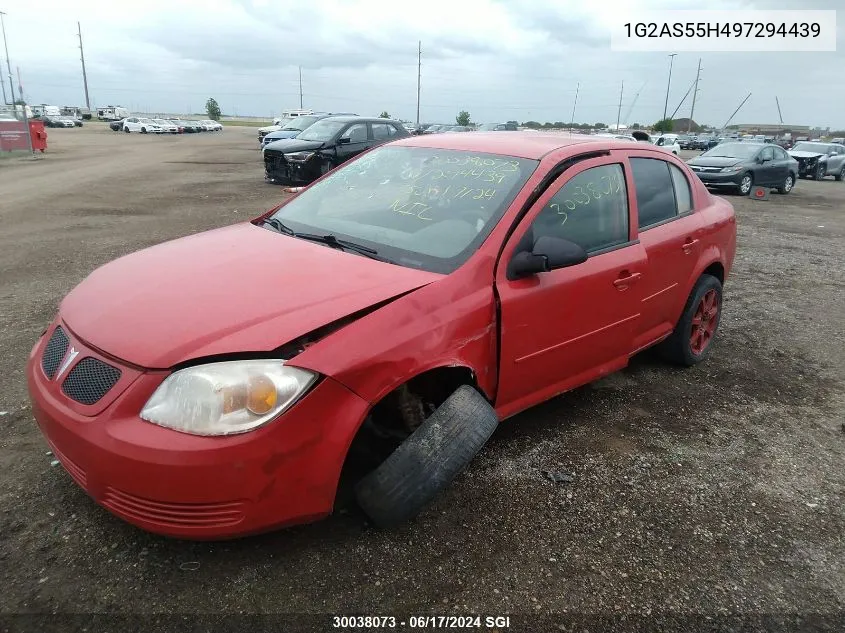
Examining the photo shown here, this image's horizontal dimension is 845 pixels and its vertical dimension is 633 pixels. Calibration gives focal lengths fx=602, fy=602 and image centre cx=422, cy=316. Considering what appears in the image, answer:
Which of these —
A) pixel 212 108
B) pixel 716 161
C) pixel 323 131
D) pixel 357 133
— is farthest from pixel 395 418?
pixel 212 108

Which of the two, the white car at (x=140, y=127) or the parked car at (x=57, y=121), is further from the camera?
the parked car at (x=57, y=121)

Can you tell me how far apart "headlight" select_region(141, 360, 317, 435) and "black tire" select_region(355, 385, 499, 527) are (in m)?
0.51

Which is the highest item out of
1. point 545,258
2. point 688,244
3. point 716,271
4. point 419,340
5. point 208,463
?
point 545,258

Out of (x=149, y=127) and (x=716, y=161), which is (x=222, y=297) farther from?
(x=149, y=127)

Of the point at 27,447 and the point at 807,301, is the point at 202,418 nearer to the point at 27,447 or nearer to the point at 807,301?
the point at 27,447

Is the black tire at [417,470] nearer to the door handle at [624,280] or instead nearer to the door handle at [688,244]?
the door handle at [624,280]

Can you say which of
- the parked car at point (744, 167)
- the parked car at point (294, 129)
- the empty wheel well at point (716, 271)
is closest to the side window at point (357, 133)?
the parked car at point (294, 129)

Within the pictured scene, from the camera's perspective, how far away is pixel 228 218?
10.2 m

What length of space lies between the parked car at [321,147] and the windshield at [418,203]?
10.8 meters

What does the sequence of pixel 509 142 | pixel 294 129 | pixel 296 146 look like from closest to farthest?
pixel 509 142, pixel 296 146, pixel 294 129

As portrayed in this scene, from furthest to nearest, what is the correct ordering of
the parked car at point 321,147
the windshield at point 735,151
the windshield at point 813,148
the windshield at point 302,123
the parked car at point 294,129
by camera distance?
the windshield at point 813,148 → the windshield at point 302,123 → the parked car at point 294,129 → the windshield at point 735,151 → the parked car at point 321,147

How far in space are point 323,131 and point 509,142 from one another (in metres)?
12.3

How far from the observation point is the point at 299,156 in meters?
14.1

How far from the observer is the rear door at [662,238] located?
3.67 meters
